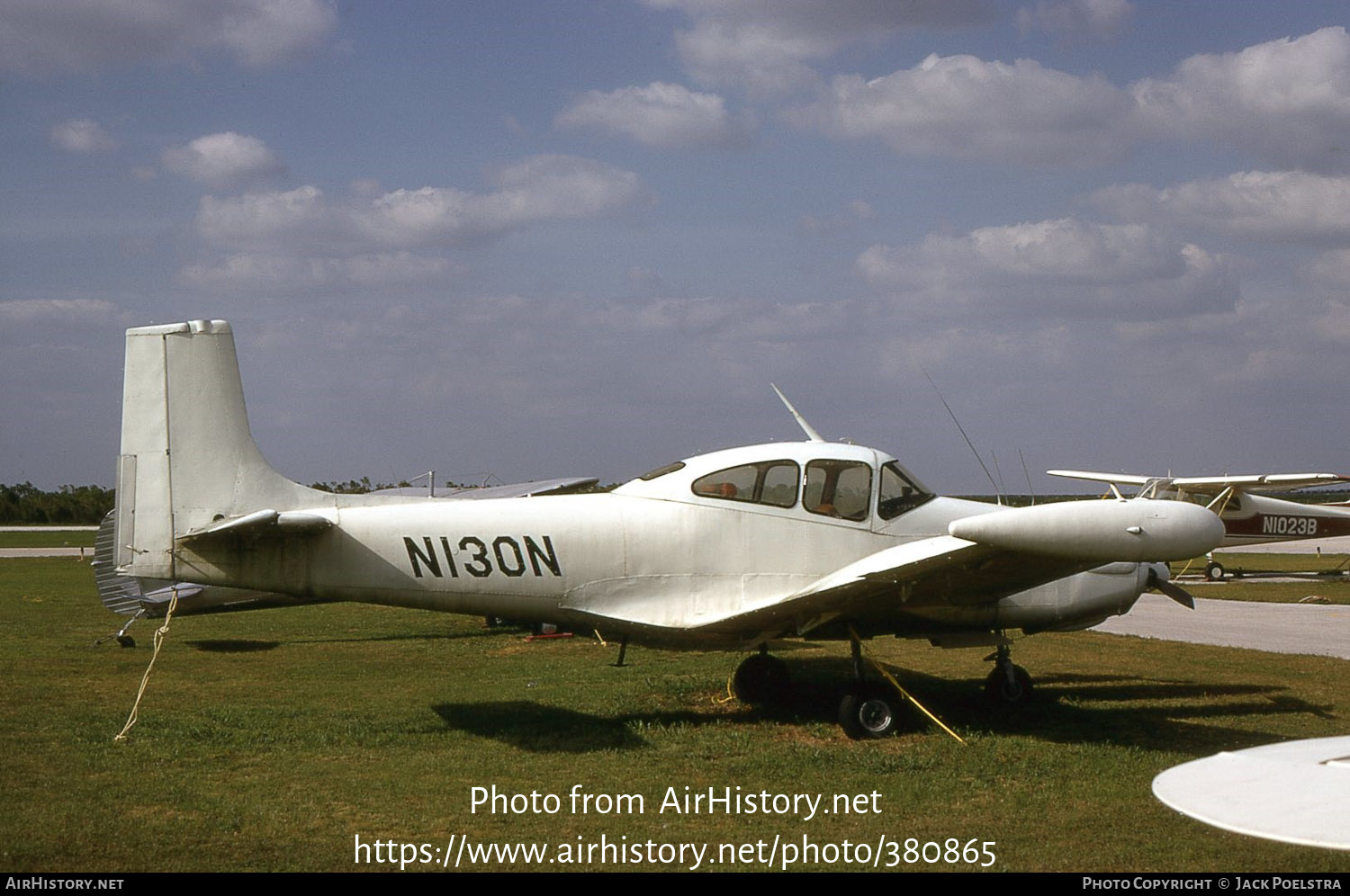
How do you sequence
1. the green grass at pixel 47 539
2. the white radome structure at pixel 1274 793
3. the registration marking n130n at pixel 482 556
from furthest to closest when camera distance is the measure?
the green grass at pixel 47 539, the registration marking n130n at pixel 482 556, the white radome structure at pixel 1274 793

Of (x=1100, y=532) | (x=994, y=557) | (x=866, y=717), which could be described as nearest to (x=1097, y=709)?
(x=866, y=717)

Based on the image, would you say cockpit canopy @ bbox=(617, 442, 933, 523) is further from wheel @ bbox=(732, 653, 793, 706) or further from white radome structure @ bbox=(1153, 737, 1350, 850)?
white radome structure @ bbox=(1153, 737, 1350, 850)

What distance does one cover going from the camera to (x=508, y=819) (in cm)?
669

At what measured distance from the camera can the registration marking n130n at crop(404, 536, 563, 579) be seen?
8.98m

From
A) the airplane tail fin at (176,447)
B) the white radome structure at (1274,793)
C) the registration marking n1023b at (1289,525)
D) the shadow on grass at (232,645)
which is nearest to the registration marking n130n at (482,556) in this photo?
the airplane tail fin at (176,447)

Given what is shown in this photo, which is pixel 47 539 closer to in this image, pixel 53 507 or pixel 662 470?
pixel 53 507

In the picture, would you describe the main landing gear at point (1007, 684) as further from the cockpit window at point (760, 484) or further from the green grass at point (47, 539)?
the green grass at point (47, 539)

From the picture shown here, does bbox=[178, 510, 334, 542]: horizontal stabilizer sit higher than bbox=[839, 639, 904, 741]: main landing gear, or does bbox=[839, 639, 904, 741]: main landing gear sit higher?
bbox=[178, 510, 334, 542]: horizontal stabilizer

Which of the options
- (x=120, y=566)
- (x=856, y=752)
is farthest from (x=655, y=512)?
(x=120, y=566)

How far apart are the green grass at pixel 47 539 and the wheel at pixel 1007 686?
42.9 meters

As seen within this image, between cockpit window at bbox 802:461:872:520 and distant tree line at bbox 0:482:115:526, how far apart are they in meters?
69.4

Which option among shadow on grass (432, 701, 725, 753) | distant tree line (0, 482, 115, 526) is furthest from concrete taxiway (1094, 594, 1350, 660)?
distant tree line (0, 482, 115, 526)

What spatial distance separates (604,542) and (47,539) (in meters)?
53.5

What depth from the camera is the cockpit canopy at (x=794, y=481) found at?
31.0ft
